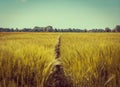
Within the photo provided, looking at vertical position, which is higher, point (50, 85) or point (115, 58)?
point (115, 58)

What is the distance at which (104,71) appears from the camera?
261 cm

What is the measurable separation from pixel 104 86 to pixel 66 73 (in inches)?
29.4

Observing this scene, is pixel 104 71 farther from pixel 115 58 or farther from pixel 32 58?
pixel 32 58

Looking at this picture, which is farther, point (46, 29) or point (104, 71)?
point (46, 29)

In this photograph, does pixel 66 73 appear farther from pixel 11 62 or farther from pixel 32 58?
pixel 11 62

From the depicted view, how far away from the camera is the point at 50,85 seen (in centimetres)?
237

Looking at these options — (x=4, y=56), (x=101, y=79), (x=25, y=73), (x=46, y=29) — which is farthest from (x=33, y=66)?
(x=46, y=29)

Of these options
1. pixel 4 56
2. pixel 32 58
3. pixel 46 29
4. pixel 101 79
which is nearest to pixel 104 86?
pixel 101 79

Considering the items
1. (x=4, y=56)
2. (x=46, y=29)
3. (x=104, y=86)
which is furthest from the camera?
(x=46, y=29)

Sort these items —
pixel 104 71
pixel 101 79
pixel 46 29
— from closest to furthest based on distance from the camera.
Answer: pixel 101 79 → pixel 104 71 → pixel 46 29

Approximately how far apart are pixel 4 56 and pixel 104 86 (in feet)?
4.01

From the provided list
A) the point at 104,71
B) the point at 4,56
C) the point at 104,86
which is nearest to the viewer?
the point at 104,86

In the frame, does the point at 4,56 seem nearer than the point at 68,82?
No

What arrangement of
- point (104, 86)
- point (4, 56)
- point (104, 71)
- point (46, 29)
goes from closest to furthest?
point (104, 86)
point (104, 71)
point (4, 56)
point (46, 29)
